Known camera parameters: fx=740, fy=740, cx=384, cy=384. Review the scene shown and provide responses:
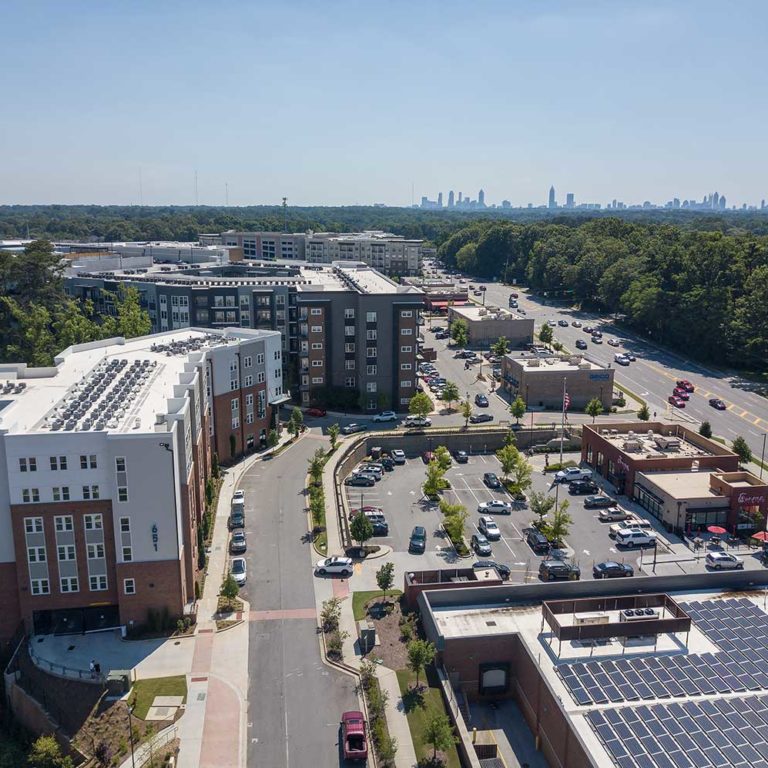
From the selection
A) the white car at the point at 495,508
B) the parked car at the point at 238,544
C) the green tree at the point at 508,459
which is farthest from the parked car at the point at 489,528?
the parked car at the point at 238,544

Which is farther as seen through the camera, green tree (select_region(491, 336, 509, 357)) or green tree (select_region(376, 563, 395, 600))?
green tree (select_region(491, 336, 509, 357))

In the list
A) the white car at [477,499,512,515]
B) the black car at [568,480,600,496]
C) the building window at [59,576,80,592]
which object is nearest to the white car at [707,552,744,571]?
the black car at [568,480,600,496]

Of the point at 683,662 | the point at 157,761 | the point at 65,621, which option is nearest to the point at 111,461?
the point at 65,621

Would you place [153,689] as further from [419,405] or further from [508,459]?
[419,405]

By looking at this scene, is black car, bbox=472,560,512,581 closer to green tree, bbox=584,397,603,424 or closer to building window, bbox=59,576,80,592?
building window, bbox=59,576,80,592

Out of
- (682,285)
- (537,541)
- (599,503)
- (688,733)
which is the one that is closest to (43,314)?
(537,541)

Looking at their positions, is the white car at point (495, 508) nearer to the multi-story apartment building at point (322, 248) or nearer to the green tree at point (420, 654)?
the green tree at point (420, 654)

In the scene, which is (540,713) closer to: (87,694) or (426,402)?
(87,694)
